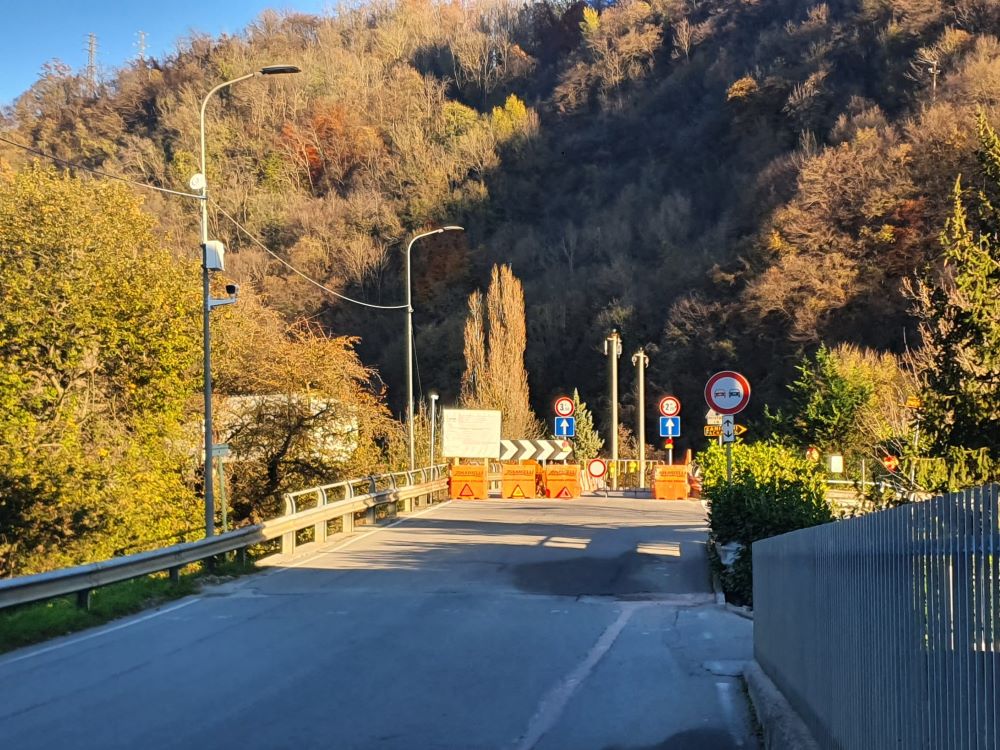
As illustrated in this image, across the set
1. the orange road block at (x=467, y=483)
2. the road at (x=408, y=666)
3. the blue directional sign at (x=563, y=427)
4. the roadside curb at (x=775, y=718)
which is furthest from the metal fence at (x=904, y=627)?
the blue directional sign at (x=563, y=427)

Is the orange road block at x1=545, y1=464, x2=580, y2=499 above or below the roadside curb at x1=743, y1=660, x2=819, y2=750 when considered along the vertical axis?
below

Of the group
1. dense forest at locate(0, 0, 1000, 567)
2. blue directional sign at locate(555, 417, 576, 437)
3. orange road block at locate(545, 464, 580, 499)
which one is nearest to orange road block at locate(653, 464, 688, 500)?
orange road block at locate(545, 464, 580, 499)

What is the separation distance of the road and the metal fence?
1586 mm

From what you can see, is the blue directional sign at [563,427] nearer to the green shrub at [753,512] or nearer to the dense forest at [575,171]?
the dense forest at [575,171]

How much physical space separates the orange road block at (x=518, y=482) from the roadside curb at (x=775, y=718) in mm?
25851

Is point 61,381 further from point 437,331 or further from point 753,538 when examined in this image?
point 437,331

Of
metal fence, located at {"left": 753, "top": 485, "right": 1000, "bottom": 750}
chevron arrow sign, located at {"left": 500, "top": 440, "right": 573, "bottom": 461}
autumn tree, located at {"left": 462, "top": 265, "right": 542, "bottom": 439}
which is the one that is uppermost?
autumn tree, located at {"left": 462, "top": 265, "right": 542, "bottom": 439}

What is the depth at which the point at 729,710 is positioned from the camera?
783 centimetres

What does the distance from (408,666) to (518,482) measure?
82.1ft

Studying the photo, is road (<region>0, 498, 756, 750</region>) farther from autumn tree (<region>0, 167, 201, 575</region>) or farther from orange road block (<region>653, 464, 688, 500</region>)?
orange road block (<region>653, 464, 688, 500</region>)

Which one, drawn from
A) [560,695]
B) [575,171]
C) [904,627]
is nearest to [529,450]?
[560,695]

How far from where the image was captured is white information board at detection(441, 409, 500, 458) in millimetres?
36812

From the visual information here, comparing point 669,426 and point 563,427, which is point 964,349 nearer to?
point 669,426

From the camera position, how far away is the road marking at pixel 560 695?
7.06 meters
